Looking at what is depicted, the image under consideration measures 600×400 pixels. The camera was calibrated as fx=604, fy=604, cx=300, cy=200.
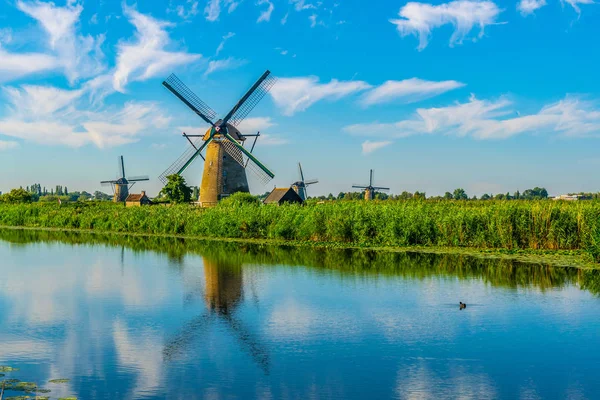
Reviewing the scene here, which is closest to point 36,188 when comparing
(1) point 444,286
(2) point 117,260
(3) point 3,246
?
(3) point 3,246

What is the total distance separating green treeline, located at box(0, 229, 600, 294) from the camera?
15.9m

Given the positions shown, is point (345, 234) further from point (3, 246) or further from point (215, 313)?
point (3, 246)

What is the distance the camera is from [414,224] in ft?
75.9

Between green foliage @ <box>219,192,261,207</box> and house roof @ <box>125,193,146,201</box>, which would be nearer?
green foliage @ <box>219,192,261,207</box>

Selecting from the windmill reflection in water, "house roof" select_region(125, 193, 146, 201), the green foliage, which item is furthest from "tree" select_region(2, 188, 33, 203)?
the windmill reflection in water

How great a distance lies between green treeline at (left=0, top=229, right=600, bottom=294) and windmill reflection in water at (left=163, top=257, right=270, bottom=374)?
2669 mm

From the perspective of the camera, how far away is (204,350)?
907cm

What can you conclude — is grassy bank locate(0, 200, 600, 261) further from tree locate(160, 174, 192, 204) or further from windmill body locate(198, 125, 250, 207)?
tree locate(160, 174, 192, 204)

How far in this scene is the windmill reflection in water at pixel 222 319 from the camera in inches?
353

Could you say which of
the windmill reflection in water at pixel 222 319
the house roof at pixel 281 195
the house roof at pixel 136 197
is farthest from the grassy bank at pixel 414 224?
the house roof at pixel 136 197

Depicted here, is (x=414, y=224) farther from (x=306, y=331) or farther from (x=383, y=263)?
(x=306, y=331)

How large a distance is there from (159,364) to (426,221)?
637 inches

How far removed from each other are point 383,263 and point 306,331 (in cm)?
919

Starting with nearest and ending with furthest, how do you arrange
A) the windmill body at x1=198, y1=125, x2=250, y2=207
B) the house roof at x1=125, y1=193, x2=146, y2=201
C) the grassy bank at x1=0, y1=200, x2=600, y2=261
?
1. the grassy bank at x1=0, y1=200, x2=600, y2=261
2. the windmill body at x1=198, y1=125, x2=250, y2=207
3. the house roof at x1=125, y1=193, x2=146, y2=201
